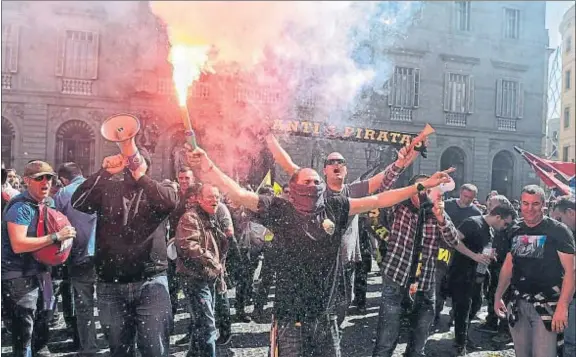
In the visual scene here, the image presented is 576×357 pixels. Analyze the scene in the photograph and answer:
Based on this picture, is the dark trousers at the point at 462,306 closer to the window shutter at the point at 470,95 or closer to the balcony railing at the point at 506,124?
the window shutter at the point at 470,95

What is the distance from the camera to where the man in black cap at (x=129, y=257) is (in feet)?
10.3

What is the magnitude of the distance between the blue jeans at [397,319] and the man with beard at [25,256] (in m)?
2.43

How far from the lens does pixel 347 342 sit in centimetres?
513

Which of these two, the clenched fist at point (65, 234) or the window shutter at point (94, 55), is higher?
the window shutter at point (94, 55)

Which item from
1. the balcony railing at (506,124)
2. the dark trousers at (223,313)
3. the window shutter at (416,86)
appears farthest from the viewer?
the balcony railing at (506,124)

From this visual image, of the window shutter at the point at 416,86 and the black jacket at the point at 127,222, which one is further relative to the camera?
the window shutter at the point at 416,86

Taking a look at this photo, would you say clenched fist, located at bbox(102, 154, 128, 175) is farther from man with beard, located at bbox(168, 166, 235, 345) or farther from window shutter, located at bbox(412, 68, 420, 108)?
window shutter, located at bbox(412, 68, 420, 108)

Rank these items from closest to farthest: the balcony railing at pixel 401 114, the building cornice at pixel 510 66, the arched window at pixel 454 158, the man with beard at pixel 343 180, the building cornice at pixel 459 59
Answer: the man with beard at pixel 343 180
the balcony railing at pixel 401 114
the building cornice at pixel 459 59
the building cornice at pixel 510 66
the arched window at pixel 454 158

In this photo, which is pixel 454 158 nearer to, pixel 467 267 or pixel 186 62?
pixel 467 267

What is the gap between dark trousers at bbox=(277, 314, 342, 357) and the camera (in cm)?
303

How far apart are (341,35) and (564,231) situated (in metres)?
7.74

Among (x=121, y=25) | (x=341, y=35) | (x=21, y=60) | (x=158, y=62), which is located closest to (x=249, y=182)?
(x=341, y=35)

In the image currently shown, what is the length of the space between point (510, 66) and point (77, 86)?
51.9 ft

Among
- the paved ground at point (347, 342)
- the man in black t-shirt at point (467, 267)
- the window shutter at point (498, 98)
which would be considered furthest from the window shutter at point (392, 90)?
the man in black t-shirt at point (467, 267)
